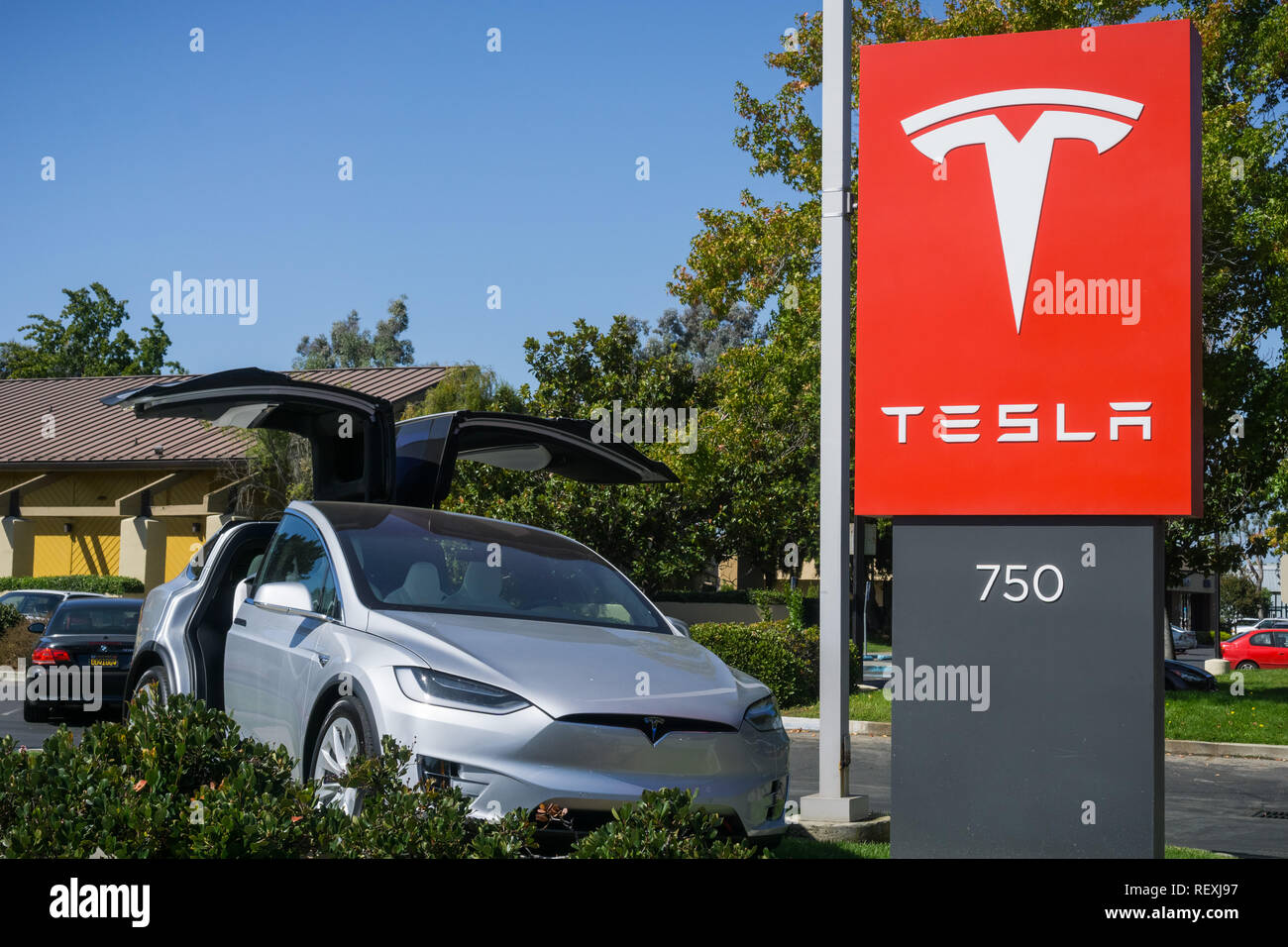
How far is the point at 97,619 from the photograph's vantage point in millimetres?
15133

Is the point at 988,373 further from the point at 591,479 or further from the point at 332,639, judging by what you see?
the point at 591,479

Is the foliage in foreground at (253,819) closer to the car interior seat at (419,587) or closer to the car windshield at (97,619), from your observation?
the car interior seat at (419,587)

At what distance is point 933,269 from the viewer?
6363 mm

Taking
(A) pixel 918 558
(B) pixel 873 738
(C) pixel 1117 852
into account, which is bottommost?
(B) pixel 873 738

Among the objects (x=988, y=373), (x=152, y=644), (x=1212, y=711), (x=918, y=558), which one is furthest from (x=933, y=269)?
(x=1212, y=711)

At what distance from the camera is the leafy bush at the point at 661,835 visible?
3666 millimetres

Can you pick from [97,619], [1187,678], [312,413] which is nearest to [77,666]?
[97,619]

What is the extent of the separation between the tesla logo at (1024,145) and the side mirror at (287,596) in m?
3.67

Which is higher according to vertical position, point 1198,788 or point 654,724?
Result: point 654,724

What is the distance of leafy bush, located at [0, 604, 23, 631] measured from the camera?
22078 millimetres

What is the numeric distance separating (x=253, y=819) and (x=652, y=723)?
2080mm

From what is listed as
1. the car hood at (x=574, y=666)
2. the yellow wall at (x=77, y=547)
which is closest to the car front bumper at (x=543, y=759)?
the car hood at (x=574, y=666)

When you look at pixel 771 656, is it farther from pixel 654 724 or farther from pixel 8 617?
pixel 654 724

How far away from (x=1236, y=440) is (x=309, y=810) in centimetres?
1804
